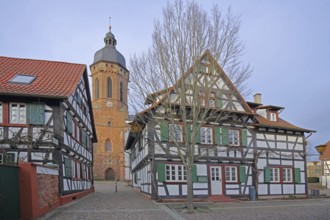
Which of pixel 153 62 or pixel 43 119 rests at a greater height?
pixel 153 62

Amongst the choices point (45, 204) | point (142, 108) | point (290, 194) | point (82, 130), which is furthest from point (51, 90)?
point (290, 194)

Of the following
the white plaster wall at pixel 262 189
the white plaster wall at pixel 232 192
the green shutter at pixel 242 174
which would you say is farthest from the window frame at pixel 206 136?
the white plaster wall at pixel 262 189

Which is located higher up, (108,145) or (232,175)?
(108,145)

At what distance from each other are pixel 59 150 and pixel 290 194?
16.6 m

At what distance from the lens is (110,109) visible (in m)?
60.4

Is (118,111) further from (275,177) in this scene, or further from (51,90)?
(51,90)

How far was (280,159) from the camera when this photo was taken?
24469 millimetres

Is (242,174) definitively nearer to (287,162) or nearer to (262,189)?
(262,189)

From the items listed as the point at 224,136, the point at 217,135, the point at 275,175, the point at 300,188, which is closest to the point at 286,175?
the point at 275,175

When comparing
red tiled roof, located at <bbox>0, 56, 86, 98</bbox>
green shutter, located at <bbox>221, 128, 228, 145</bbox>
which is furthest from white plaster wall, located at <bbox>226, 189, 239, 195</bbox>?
red tiled roof, located at <bbox>0, 56, 86, 98</bbox>

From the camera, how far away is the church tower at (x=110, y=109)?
57903mm

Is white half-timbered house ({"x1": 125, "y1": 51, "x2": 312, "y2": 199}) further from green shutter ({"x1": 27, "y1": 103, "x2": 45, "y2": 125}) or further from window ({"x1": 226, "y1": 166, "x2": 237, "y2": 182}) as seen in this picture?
green shutter ({"x1": 27, "y1": 103, "x2": 45, "y2": 125})

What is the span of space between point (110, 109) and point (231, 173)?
4074 cm

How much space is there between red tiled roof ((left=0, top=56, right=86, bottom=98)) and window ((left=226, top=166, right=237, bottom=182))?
438 inches
